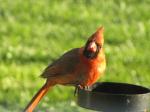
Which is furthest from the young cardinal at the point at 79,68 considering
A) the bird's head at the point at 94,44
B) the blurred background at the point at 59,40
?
the blurred background at the point at 59,40

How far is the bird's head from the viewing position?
3.46 m

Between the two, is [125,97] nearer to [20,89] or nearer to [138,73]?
[20,89]

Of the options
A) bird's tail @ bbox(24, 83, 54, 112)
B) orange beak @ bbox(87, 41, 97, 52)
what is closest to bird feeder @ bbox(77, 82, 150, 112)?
orange beak @ bbox(87, 41, 97, 52)

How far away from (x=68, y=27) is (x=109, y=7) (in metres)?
1.28

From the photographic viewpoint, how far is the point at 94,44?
350cm

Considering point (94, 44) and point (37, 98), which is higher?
point (94, 44)

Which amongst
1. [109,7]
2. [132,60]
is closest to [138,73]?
[132,60]

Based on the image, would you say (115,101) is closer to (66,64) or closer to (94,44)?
(94,44)

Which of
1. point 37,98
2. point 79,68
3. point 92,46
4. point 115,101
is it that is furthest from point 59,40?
point 115,101

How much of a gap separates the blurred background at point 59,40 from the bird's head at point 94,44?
110 inches

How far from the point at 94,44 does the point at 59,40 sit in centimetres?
564

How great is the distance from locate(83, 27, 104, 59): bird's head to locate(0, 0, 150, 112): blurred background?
9.21ft

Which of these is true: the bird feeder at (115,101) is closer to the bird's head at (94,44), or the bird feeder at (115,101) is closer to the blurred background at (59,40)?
the bird's head at (94,44)

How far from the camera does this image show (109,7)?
1064cm
